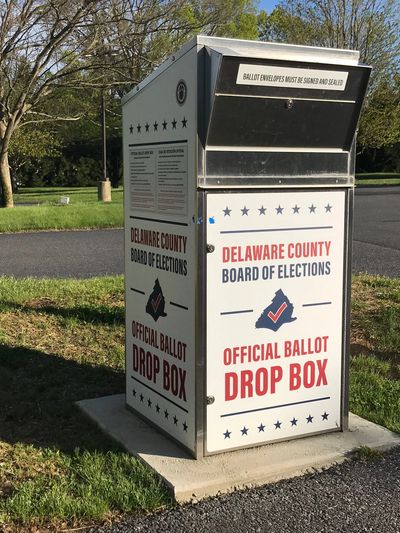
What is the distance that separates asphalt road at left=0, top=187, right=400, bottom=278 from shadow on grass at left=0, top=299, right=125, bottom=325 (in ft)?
8.43

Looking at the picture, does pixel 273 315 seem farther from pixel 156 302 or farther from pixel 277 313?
pixel 156 302

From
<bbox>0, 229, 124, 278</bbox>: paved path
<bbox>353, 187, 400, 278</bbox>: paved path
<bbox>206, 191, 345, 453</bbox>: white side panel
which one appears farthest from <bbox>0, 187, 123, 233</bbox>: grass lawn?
<bbox>206, 191, 345, 453</bbox>: white side panel

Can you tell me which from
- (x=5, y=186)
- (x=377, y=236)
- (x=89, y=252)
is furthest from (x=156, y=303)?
(x=5, y=186)

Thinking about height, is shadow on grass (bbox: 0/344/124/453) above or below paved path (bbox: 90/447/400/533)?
above

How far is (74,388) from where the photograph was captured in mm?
4566

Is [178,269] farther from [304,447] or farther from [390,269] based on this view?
[390,269]

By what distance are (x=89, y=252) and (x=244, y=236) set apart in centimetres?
823

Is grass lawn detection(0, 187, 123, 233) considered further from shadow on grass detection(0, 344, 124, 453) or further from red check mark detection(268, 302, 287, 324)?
red check mark detection(268, 302, 287, 324)

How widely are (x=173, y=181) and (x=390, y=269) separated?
6886 millimetres

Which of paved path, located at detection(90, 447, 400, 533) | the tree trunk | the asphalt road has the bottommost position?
paved path, located at detection(90, 447, 400, 533)

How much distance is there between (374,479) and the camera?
→ 131 inches

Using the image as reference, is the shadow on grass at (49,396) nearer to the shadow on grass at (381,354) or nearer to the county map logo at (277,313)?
the county map logo at (277,313)

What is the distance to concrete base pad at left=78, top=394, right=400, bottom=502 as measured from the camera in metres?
3.20

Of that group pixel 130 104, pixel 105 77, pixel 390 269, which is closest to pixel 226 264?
pixel 130 104
